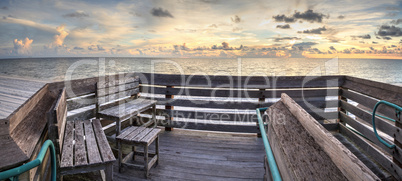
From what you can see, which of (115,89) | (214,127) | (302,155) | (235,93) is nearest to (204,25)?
(235,93)

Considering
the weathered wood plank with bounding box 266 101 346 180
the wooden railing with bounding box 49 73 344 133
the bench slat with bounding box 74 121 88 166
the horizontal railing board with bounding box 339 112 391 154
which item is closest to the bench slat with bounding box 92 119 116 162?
the bench slat with bounding box 74 121 88 166

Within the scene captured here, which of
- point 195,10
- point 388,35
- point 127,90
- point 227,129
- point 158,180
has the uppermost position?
point 388,35

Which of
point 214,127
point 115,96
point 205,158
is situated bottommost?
point 205,158

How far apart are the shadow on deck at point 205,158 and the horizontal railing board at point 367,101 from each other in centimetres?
179

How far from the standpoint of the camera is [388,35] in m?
26.8

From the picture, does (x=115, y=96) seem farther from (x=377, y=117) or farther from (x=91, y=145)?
(x=377, y=117)

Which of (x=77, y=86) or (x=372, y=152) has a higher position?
(x=77, y=86)

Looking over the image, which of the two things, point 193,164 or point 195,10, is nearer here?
point 193,164

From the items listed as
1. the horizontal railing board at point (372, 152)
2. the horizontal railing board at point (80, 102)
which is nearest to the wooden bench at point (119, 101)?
the horizontal railing board at point (80, 102)

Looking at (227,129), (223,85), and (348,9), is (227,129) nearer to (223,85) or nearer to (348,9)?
(223,85)

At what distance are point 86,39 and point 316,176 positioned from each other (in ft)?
128

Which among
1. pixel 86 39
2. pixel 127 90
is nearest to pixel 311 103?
pixel 127 90

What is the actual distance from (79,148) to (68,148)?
0.33ft

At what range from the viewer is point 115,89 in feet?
12.2
